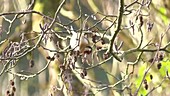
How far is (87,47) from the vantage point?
226 cm

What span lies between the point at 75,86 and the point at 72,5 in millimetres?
785

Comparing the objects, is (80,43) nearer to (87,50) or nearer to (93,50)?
(87,50)

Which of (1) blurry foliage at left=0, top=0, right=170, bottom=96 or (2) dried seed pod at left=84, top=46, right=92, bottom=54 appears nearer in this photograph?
(2) dried seed pod at left=84, top=46, right=92, bottom=54

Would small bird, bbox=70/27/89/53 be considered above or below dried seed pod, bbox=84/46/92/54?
above

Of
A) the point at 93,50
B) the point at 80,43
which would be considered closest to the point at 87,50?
the point at 80,43

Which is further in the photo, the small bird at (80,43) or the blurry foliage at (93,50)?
the blurry foliage at (93,50)

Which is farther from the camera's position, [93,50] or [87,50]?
[93,50]

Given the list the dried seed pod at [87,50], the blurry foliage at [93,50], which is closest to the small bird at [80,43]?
the dried seed pod at [87,50]

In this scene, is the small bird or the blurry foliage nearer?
the small bird

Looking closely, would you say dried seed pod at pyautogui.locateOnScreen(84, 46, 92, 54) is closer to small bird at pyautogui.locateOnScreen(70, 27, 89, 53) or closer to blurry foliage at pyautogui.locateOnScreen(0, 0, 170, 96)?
small bird at pyautogui.locateOnScreen(70, 27, 89, 53)

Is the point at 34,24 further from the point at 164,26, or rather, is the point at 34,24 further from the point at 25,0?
the point at 164,26

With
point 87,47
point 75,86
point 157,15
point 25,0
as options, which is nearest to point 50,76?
point 75,86

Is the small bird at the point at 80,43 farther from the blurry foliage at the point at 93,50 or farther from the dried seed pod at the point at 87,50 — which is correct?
the blurry foliage at the point at 93,50

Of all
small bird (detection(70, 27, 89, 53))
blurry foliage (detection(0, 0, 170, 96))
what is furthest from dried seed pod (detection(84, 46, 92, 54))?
blurry foliage (detection(0, 0, 170, 96))
